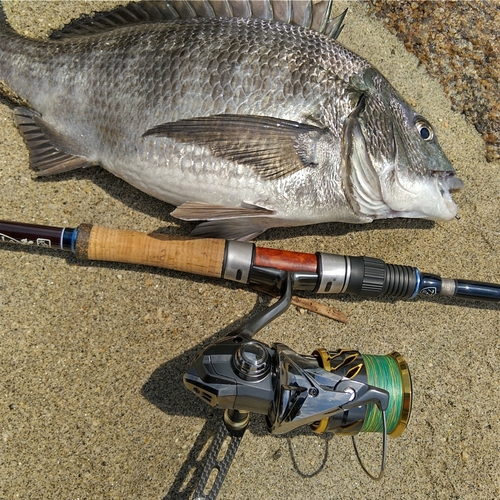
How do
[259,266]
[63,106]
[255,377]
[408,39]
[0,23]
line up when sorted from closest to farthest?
[255,377], [259,266], [63,106], [0,23], [408,39]

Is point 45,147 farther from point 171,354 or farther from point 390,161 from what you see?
point 390,161

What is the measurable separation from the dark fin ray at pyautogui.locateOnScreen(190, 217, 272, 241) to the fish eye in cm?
84

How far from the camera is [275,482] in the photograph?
1.90 m

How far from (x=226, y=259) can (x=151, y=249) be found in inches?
12.2

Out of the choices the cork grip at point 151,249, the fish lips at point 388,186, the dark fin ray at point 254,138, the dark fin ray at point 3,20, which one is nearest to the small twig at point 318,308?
the cork grip at point 151,249

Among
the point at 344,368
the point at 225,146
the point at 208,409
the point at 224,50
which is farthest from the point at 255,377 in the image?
the point at 224,50

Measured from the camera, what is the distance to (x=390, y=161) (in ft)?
6.54

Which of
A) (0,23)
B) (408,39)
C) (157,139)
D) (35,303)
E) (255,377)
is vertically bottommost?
(35,303)

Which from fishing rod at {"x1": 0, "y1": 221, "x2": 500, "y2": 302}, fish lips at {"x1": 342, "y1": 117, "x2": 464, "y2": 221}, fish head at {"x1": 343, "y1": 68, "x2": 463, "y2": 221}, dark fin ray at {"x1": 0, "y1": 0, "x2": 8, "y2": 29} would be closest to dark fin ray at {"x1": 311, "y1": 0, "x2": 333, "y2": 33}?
fish head at {"x1": 343, "y1": 68, "x2": 463, "y2": 221}

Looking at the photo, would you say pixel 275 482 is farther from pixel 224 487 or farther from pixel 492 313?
pixel 492 313

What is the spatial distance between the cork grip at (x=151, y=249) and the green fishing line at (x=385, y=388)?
2.30 ft

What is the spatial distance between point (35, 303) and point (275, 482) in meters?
1.25

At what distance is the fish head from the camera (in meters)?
1.97

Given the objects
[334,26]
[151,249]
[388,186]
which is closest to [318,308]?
[388,186]
